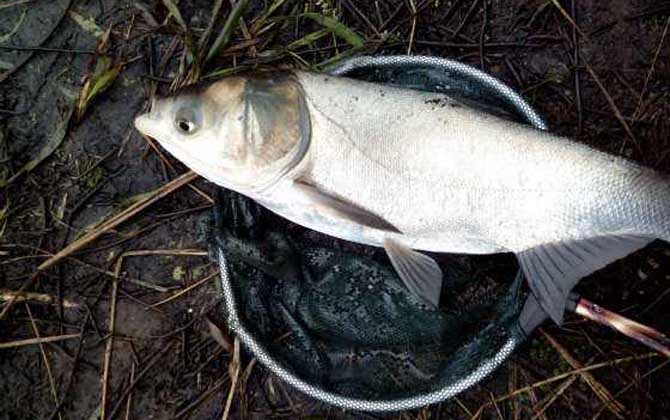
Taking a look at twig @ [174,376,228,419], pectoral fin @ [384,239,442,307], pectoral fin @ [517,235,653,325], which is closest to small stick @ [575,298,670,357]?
pectoral fin @ [517,235,653,325]

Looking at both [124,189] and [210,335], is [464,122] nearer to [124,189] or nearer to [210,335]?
[210,335]

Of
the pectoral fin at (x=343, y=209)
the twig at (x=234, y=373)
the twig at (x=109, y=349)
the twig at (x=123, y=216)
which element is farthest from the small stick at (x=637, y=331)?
the twig at (x=109, y=349)

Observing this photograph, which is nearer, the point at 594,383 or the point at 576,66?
the point at 594,383

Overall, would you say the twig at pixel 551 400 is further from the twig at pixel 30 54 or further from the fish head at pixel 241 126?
the twig at pixel 30 54

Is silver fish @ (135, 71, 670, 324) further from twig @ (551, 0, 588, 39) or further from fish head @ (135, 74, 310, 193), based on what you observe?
twig @ (551, 0, 588, 39)

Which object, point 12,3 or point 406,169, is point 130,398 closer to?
point 406,169

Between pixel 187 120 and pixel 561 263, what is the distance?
1.36 metres

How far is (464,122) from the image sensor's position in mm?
2119

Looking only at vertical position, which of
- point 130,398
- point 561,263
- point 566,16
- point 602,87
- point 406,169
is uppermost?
point 566,16

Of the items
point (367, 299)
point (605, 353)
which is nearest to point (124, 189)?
point (367, 299)

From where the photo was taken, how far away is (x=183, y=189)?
291cm

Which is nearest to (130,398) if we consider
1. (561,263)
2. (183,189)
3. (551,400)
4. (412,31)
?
(183,189)

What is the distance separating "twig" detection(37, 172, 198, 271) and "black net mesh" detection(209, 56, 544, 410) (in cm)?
37

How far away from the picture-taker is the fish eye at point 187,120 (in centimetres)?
218
